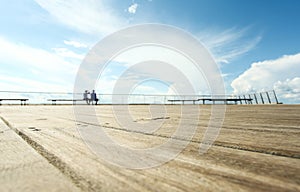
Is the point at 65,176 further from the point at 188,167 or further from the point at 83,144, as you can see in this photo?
the point at 83,144

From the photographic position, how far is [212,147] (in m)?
1.25

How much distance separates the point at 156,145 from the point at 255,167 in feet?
1.92

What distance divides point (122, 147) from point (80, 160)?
1.06 feet

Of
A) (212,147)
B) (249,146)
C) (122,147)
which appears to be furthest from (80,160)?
(249,146)

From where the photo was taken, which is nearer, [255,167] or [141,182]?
[141,182]

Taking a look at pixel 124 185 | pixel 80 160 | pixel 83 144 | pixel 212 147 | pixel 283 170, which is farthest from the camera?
pixel 83 144

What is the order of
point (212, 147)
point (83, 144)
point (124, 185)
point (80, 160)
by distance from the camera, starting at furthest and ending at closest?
point (83, 144)
point (212, 147)
point (80, 160)
point (124, 185)

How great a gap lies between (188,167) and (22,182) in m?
0.53

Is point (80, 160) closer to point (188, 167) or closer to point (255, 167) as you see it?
point (188, 167)

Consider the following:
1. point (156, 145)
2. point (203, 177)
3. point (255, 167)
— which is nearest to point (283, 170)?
point (255, 167)

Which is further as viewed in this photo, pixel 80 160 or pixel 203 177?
pixel 80 160


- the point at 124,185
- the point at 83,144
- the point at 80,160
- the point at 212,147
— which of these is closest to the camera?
the point at 124,185

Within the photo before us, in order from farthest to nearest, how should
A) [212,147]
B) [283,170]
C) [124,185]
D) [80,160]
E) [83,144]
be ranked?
[83,144] → [212,147] → [80,160] → [283,170] → [124,185]

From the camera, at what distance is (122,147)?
4.18 feet
